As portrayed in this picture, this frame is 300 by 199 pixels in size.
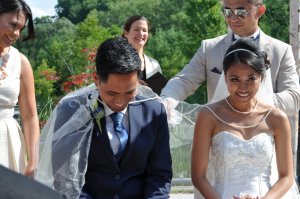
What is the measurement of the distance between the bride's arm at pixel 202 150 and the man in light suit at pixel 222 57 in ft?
1.40

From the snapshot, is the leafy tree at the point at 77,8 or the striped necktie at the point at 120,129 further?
the leafy tree at the point at 77,8

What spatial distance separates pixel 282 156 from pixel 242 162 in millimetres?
240

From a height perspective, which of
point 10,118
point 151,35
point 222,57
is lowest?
point 151,35

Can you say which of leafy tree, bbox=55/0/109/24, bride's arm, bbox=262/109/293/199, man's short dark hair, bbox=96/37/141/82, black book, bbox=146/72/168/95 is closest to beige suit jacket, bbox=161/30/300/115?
bride's arm, bbox=262/109/293/199

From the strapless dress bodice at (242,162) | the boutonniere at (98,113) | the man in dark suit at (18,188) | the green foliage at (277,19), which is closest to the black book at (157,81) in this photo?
the strapless dress bodice at (242,162)

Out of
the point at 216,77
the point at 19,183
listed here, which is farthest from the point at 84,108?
the point at 19,183

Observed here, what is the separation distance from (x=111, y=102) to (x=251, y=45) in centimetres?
117

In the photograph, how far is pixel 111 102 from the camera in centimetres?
344

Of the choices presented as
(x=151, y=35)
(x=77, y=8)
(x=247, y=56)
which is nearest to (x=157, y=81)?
(x=247, y=56)

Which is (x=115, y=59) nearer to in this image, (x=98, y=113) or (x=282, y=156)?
(x=98, y=113)

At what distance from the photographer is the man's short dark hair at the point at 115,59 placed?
3.36 meters

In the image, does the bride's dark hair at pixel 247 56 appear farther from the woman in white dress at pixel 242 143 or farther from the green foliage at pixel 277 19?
the green foliage at pixel 277 19

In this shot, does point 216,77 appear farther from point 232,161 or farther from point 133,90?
point 133,90

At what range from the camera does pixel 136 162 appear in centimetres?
350
